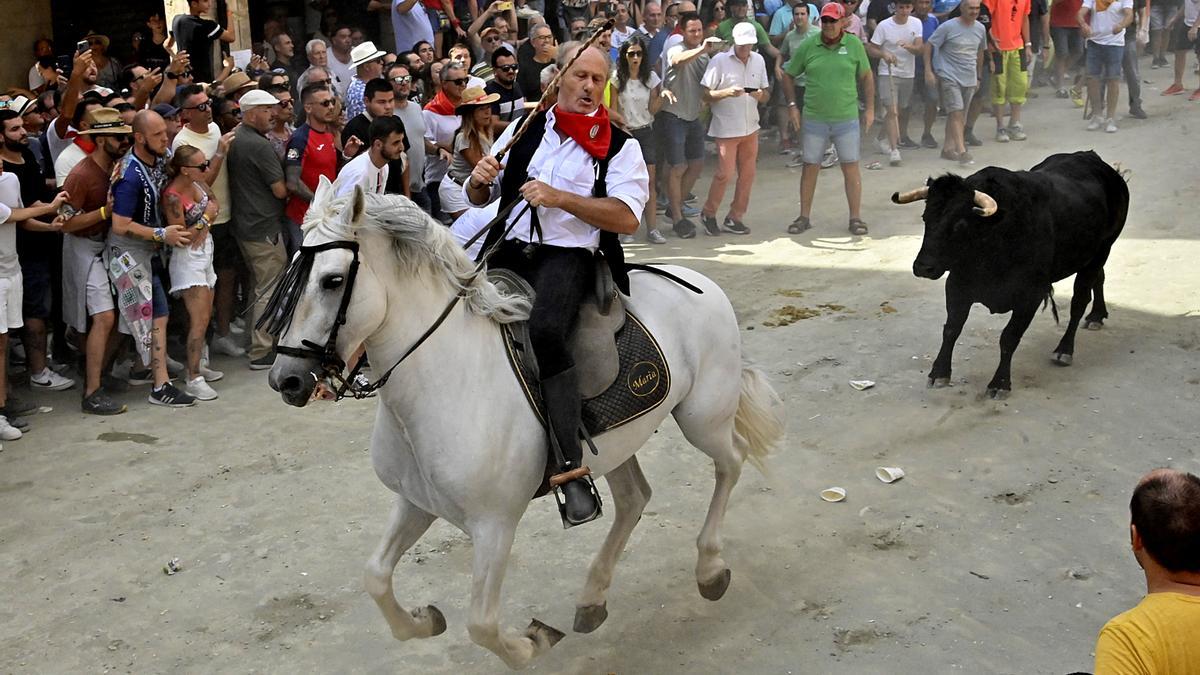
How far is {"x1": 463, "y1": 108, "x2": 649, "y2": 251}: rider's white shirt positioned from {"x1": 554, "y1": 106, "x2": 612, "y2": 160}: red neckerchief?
0.05 meters

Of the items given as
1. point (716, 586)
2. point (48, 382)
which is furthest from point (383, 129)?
point (716, 586)

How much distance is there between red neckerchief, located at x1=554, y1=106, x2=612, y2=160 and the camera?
15.9ft

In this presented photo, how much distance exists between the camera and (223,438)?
7836mm

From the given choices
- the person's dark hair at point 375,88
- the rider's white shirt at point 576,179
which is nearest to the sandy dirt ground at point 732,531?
the rider's white shirt at point 576,179

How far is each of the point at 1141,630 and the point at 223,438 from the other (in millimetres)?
6313

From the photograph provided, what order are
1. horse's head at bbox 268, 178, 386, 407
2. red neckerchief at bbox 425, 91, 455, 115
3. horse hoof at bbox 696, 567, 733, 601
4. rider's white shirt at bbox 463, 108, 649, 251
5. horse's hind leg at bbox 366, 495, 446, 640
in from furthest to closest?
red neckerchief at bbox 425, 91, 455, 115, horse hoof at bbox 696, 567, 733, 601, rider's white shirt at bbox 463, 108, 649, 251, horse's hind leg at bbox 366, 495, 446, 640, horse's head at bbox 268, 178, 386, 407

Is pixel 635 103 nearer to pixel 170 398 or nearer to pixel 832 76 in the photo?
pixel 832 76

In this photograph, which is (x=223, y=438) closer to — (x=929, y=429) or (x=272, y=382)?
(x=272, y=382)

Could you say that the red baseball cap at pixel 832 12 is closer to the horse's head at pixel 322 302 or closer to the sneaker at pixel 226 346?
the sneaker at pixel 226 346

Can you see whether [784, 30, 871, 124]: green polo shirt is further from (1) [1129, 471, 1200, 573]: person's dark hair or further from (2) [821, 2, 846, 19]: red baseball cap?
(1) [1129, 471, 1200, 573]: person's dark hair

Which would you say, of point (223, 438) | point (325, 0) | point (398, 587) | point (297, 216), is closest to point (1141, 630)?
point (398, 587)

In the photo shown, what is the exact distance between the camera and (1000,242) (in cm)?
815

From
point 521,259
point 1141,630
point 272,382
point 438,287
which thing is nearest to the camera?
point 1141,630

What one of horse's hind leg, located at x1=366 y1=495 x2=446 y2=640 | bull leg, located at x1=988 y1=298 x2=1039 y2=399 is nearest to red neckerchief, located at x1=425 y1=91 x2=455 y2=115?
bull leg, located at x1=988 y1=298 x2=1039 y2=399
